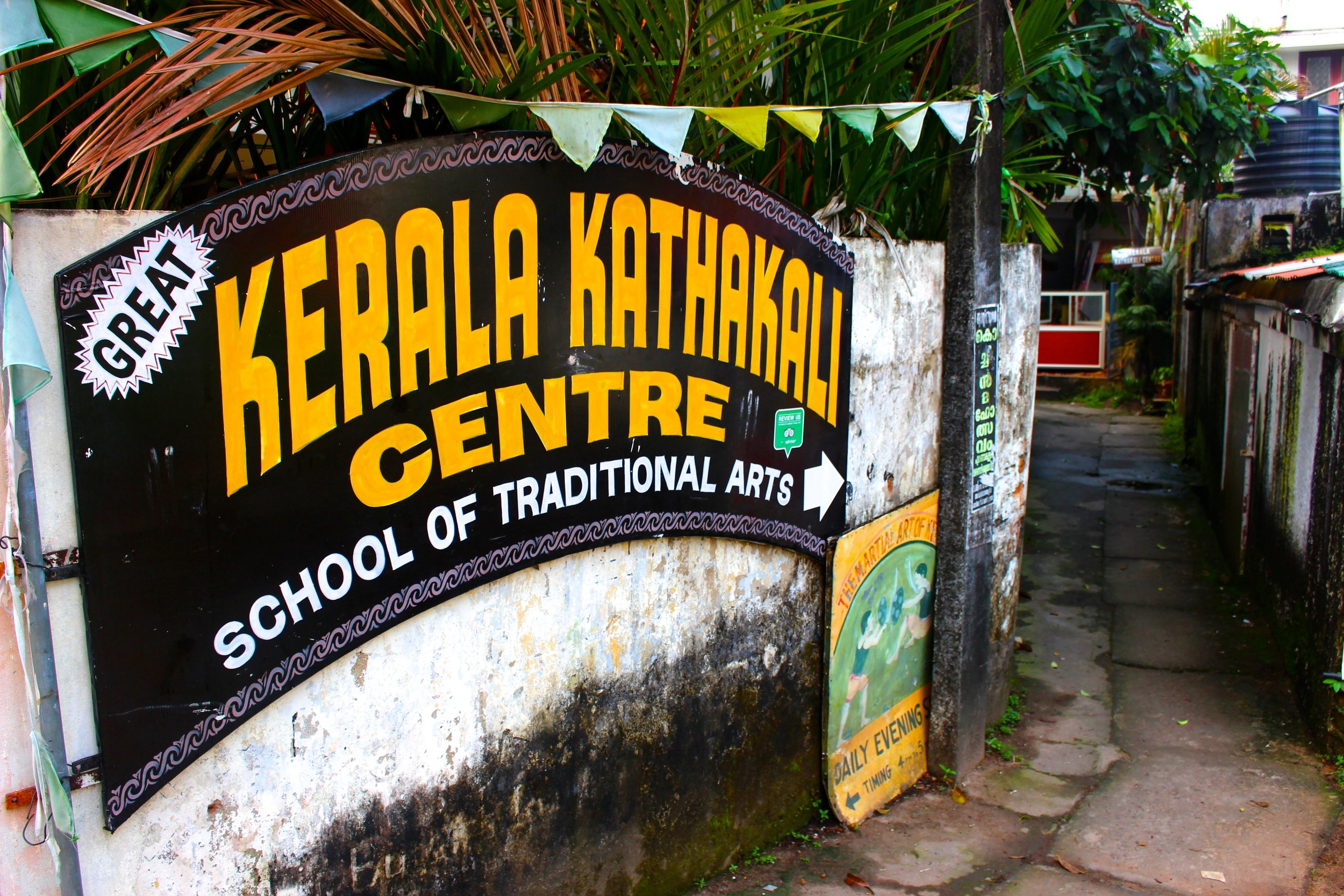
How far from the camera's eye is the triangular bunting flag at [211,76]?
7.18 ft

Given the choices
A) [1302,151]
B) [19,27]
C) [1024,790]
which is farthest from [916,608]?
[1302,151]

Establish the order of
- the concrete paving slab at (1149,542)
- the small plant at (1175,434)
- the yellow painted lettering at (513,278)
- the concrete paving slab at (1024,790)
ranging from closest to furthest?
the yellow painted lettering at (513,278) → the concrete paving slab at (1024,790) → the concrete paving slab at (1149,542) → the small plant at (1175,434)

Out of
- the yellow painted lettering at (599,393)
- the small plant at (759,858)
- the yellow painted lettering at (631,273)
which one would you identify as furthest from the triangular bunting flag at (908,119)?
the small plant at (759,858)

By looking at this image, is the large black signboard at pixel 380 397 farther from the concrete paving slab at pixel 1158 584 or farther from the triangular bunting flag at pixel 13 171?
the concrete paving slab at pixel 1158 584

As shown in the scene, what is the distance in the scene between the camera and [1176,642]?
263 inches

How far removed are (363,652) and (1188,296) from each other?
1288 cm

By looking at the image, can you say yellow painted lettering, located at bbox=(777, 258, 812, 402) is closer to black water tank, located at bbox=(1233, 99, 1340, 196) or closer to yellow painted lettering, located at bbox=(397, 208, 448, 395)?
yellow painted lettering, located at bbox=(397, 208, 448, 395)

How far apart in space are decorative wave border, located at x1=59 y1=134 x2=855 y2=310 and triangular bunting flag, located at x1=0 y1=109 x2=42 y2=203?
0.17 m

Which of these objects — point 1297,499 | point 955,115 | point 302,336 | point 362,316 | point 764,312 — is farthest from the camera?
point 1297,499

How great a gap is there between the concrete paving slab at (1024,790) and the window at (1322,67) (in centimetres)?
2824

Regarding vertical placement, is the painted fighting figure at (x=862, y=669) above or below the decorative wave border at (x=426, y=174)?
below

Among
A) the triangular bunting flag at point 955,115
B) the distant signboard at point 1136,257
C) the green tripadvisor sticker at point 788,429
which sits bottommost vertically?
the green tripadvisor sticker at point 788,429

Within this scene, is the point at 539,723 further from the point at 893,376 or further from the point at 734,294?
the point at 893,376

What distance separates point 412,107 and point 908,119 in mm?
1765
